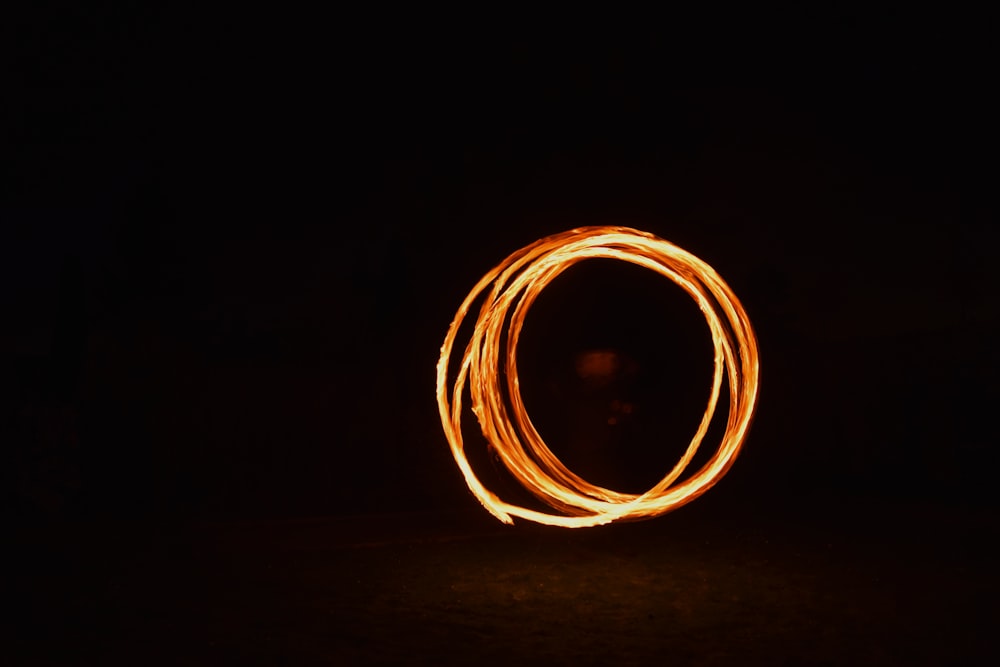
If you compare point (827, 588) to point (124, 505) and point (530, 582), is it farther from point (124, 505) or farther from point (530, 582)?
point (124, 505)

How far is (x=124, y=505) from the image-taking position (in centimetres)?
924

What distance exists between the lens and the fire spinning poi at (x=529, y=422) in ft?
22.1

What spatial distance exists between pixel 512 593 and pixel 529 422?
6.36 feet

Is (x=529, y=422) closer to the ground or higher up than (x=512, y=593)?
higher up

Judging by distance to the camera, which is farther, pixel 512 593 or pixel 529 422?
pixel 529 422

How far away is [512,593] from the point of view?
5.66 metres

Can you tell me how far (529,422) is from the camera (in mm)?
7398

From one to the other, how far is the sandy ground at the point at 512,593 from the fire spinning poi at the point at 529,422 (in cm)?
39

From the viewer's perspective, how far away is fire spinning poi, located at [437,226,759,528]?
265 inches

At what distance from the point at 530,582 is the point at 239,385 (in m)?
5.19

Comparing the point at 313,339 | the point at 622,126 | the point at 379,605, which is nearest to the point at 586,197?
the point at 622,126

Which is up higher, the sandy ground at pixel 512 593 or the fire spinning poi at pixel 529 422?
the fire spinning poi at pixel 529 422

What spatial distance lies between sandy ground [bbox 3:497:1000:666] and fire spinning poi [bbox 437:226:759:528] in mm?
389

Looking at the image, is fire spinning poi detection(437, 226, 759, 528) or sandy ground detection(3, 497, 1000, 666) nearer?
sandy ground detection(3, 497, 1000, 666)
